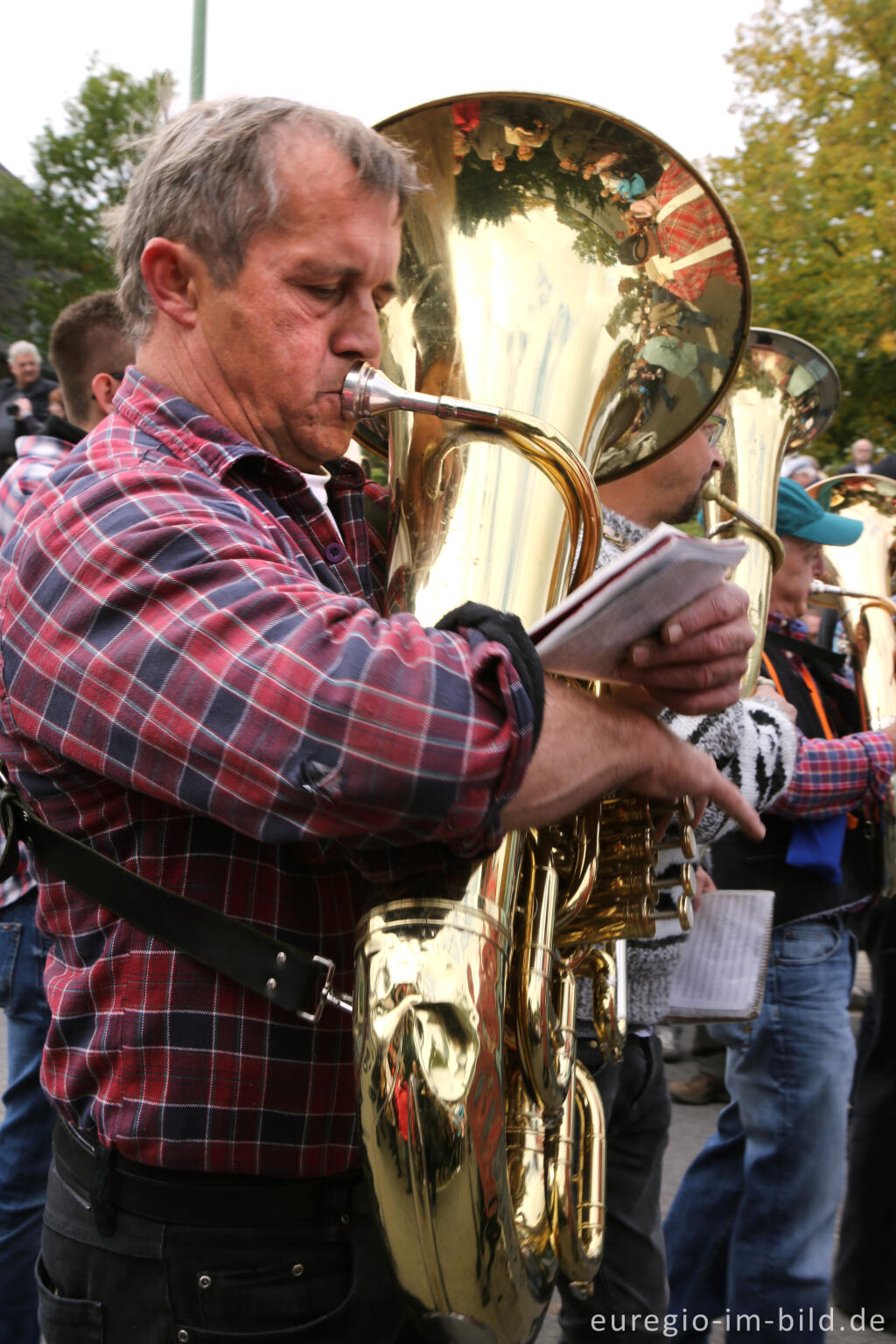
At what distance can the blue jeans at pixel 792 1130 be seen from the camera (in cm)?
272

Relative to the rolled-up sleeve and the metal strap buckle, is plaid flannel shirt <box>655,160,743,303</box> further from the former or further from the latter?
the rolled-up sleeve

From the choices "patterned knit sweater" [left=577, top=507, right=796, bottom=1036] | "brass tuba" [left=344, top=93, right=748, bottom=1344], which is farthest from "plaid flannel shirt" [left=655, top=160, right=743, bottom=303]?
"patterned knit sweater" [left=577, top=507, right=796, bottom=1036]

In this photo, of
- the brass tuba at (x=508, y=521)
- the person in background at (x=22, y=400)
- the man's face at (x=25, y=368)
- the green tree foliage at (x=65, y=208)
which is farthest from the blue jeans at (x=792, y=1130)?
the green tree foliage at (x=65, y=208)

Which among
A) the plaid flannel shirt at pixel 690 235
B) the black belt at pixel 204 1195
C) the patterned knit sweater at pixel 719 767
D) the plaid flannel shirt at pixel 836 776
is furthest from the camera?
the plaid flannel shirt at pixel 836 776

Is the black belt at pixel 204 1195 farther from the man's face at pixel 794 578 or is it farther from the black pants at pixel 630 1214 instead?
the man's face at pixel 794 578

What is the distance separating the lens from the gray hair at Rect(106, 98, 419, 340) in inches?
52.7

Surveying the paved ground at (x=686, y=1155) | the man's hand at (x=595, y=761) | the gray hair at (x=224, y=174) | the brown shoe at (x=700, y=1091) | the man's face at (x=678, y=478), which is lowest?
the brown shoe at (x=700, y=1091)

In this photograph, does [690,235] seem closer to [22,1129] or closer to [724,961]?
[724,961]

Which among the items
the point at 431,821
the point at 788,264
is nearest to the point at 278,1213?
the point at 431,821

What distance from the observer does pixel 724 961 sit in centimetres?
247

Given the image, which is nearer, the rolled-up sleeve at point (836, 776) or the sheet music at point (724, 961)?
the sheet music at point (724, 961)

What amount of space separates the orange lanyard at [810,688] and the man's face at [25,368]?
22.7 feet

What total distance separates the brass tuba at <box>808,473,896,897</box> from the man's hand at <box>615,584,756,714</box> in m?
1.85

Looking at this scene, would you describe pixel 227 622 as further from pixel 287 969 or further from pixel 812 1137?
pixel 812 1137
